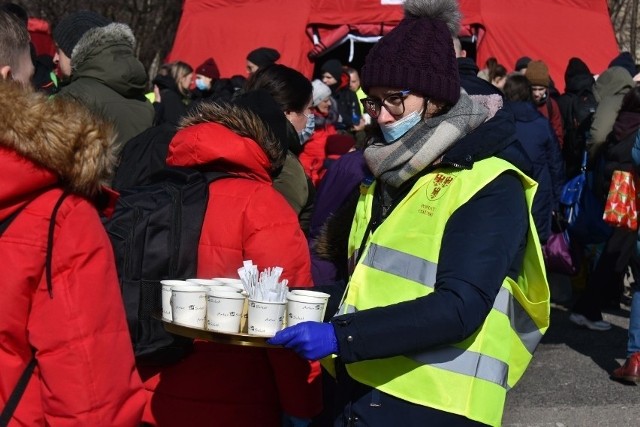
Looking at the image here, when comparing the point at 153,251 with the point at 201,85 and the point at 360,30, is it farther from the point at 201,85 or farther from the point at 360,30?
the point at 360,30

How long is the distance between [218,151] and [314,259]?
914mm

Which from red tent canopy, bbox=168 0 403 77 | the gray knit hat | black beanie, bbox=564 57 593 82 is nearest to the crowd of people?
the gray knit hat

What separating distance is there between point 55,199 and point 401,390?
42.1 inches

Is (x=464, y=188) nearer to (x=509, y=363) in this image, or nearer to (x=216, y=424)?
(x=509, y=363)

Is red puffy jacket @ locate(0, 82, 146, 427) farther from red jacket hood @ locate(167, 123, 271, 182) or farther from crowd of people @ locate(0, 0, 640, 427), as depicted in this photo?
red jacket hood @ locate(167, 123, 271, 182)

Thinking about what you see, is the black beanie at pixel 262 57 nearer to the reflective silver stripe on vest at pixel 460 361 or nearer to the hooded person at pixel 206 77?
the hooded person at pixel 206 77

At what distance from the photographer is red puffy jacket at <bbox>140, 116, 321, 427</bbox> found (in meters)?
3.52

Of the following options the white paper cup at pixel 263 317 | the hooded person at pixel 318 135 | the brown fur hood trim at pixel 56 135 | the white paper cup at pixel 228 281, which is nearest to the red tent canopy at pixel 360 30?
the hooded person at pixel 318 135

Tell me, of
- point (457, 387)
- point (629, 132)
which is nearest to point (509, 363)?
point (457, 387)

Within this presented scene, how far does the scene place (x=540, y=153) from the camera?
27.7 ft

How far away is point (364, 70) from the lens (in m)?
3.20

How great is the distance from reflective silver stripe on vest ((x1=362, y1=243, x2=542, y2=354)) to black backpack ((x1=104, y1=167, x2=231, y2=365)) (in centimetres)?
70

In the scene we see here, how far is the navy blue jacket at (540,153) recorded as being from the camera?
8.27 metres

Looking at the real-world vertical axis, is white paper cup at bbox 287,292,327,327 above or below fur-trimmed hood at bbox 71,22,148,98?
below
